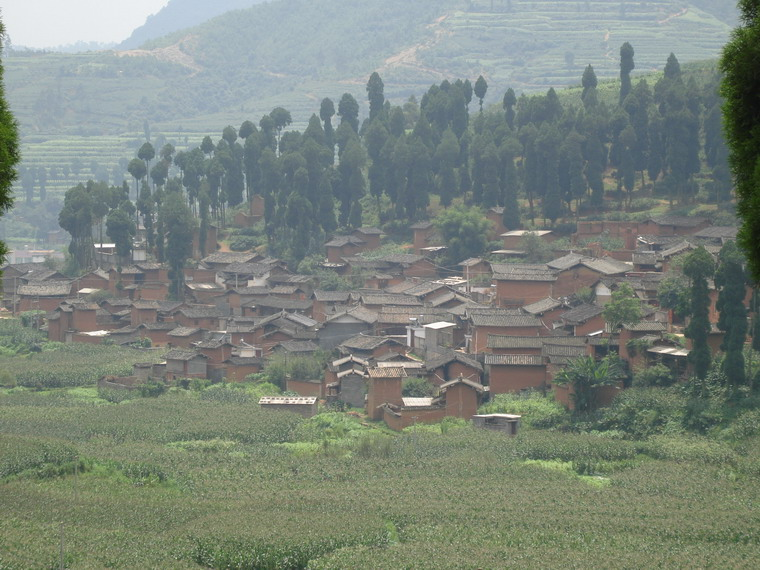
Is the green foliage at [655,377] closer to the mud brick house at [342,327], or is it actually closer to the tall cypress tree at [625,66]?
the mud brick house at [342,327]

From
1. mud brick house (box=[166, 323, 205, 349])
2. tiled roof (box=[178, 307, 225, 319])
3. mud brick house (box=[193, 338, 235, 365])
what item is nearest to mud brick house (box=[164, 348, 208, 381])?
mud brick house (box=[193, 338, 235, 365])

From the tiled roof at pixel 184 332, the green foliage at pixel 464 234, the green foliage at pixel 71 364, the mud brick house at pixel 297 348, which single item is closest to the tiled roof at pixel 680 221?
the green foliage at pixel 464 234

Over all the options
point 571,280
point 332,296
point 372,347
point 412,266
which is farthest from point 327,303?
point 571,280

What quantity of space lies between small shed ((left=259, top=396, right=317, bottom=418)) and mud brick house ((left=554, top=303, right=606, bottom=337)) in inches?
433

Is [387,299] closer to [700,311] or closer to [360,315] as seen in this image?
[360,315]

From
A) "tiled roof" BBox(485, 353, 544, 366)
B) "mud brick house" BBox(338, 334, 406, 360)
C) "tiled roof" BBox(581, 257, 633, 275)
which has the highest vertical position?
"tiled roof" BBox(581, 257, 633, 275)

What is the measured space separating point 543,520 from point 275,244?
42.4 m

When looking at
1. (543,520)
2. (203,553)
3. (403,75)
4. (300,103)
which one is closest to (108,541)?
(203,553)

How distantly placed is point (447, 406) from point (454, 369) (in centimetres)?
268

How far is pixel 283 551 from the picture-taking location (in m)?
27.0

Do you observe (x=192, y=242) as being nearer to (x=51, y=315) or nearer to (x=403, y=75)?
(x=51, y=315)

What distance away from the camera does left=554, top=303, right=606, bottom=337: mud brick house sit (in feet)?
151

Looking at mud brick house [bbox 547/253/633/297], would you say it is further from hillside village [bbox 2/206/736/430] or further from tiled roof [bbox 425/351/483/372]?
tiled roof [bbox 425/351/483/372]

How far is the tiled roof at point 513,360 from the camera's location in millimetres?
43594
